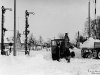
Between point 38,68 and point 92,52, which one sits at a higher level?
point 38,68

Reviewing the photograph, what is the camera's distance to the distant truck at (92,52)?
35.8 m

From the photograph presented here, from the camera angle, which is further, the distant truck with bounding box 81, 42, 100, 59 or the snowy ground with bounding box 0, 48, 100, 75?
the distant truck with bounding box 81, 42, 100, 59

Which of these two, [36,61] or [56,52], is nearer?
[36,61]

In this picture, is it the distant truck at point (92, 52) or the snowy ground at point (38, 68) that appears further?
the distant truck at point (92, 52)

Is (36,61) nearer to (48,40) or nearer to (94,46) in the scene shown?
(94,46)

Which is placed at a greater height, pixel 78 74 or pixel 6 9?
pixel 6 9

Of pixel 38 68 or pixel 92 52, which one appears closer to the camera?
pixel 38 68

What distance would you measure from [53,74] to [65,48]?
16389 mm

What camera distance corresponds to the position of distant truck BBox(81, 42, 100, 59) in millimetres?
35809

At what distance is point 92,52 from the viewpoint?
36.7 metres

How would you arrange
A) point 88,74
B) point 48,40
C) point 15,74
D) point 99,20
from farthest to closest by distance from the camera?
point 48,40 < point 99,20 < point 88,74 < point 15,74

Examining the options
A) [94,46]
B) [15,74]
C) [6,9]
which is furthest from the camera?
[6,9]

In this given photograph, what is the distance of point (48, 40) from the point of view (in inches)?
6575

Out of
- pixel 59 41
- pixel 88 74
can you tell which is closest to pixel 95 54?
pixel 59 41
